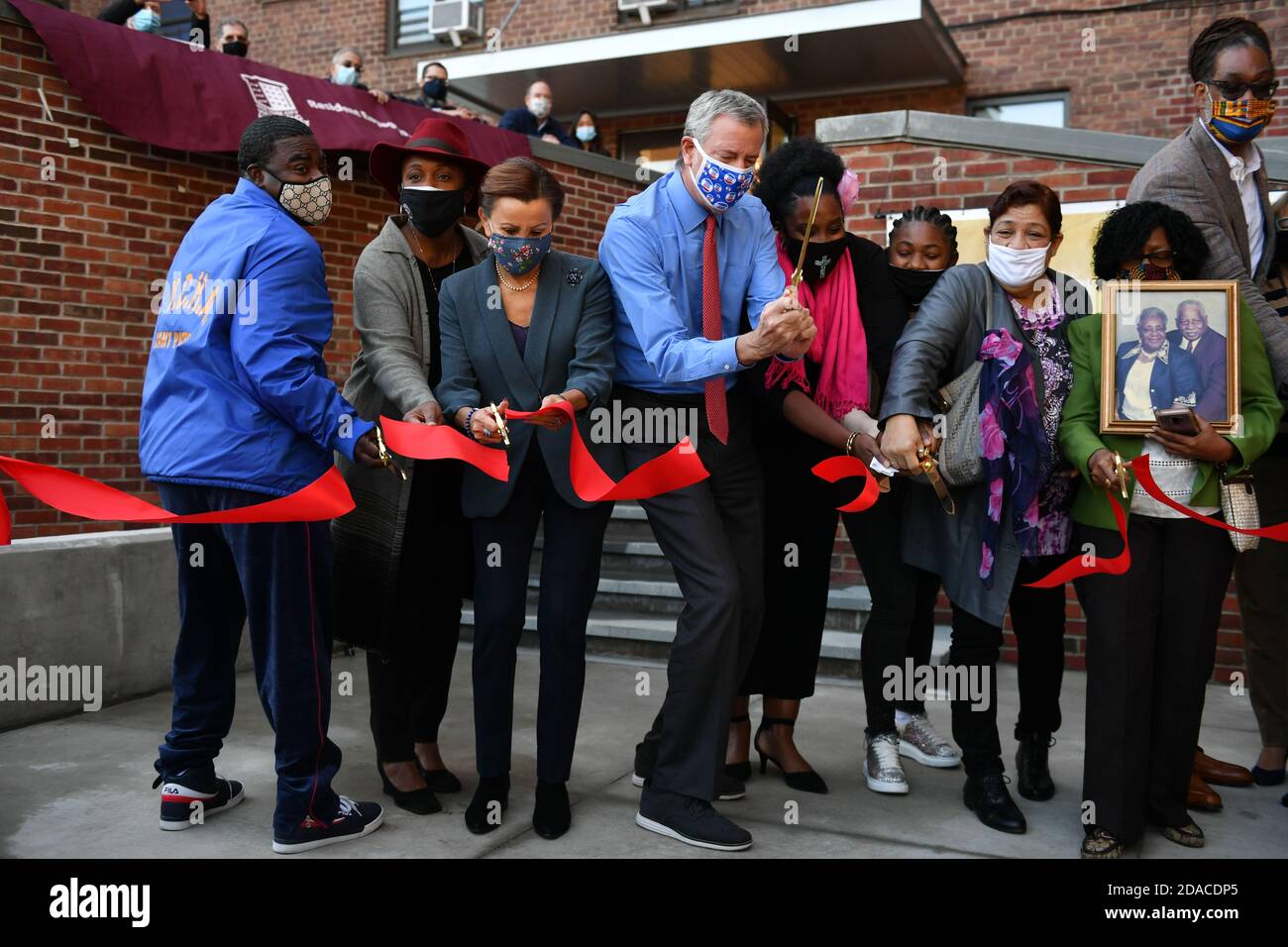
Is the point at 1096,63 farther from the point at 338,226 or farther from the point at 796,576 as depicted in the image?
the point at 796,576

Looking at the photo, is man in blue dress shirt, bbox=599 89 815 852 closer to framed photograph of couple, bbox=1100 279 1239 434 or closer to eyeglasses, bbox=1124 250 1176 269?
framed photograph of couple, bbox=1100 279 1239 434

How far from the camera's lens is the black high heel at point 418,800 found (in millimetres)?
3527

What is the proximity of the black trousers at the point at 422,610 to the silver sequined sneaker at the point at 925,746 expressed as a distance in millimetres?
1744

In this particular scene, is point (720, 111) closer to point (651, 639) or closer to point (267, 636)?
point (267, 636)

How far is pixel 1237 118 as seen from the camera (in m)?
3.65

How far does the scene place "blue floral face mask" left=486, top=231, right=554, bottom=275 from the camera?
10.9 ft

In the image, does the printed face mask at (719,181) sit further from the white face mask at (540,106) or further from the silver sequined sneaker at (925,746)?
the white face mask at (540,106)

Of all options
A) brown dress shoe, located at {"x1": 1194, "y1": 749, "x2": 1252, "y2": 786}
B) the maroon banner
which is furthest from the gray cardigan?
the maroon banner

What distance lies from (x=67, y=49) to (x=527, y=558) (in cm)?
472

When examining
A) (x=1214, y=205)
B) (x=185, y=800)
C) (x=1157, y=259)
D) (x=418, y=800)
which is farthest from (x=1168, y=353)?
(x=185, y=800)

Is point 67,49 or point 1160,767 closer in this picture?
point 1160,767

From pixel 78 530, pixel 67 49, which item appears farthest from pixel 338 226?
pixel 78 530

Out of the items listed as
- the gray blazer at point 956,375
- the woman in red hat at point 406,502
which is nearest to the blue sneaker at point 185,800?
the woman in red hat at point 406,502
